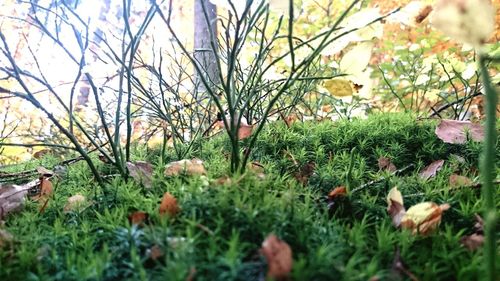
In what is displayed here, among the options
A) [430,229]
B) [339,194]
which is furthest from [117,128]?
[430,229]

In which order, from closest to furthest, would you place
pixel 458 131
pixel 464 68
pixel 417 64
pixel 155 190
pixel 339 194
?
pixel 339 194 < pixel 155 190 < pixel 458 131 < pixel 464 68 < pixel 417 64

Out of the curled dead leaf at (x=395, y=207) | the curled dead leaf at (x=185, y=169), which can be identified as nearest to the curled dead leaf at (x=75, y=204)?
the curled dead leaf at (x=185, y=169)

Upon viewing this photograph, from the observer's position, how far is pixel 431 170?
1.57m

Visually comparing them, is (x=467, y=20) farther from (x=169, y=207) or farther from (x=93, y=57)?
(x=93, y=57)

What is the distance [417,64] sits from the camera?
306cm

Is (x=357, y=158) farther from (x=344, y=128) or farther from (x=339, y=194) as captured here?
(x=339, y=194)

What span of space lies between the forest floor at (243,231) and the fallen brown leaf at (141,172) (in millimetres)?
23

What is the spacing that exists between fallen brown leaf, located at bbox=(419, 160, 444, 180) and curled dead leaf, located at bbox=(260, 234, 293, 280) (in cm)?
88

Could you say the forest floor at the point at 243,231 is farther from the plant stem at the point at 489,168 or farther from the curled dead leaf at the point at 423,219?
the plant stem at the point at 489,168

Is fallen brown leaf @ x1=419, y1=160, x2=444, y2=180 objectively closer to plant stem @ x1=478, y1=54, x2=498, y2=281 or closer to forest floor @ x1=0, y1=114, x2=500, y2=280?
Result: forest floor @ x1=0, y1=114, x2=500, y2=280

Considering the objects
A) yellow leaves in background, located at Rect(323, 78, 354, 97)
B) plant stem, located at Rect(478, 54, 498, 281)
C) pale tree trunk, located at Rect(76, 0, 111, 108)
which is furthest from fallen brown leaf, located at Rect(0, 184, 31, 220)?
plant stem, located at Rect(478, 54, 498, 281)

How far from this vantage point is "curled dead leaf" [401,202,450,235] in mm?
1060

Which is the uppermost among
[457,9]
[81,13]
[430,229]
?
[81,13]

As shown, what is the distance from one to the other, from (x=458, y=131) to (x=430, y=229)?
1.01 meters
